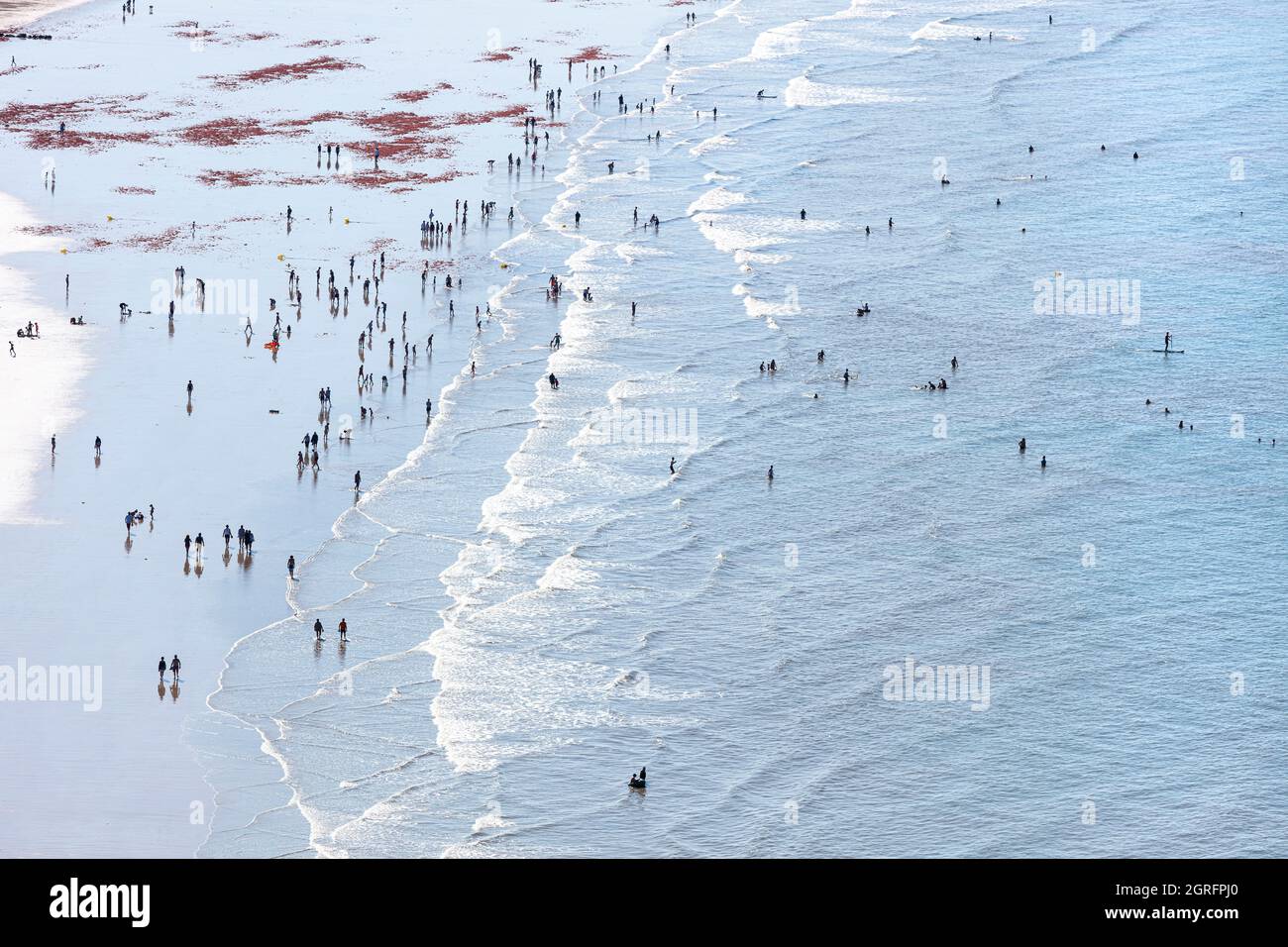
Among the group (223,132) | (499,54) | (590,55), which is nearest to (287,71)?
(499,54)

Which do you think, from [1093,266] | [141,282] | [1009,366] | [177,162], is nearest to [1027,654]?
[1009,366]

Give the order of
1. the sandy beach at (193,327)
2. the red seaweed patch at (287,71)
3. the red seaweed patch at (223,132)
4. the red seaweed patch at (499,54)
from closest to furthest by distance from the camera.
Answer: the sandy beach at (193,327), the red seaweed patch at (223,132), the red seaweed patch at (287,71), the red seaweed patch at (499,54)

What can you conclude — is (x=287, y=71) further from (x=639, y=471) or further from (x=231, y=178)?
(x=639, y=471)

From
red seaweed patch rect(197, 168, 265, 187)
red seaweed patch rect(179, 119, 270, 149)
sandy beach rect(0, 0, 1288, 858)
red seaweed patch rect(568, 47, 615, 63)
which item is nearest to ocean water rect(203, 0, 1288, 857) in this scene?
sandy beach rect(0, 0, 1288, 858)

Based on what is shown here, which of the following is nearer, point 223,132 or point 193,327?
point 193,327

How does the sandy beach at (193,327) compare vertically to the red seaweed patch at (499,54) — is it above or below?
below

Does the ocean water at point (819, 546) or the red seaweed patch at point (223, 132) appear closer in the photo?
the ocean water at point (819, 546)

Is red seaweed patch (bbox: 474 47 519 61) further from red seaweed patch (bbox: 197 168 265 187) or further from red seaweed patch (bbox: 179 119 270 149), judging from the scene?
red seaweed patch (bbox: 197 168 265 187)

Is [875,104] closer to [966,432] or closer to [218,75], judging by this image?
[218,75]

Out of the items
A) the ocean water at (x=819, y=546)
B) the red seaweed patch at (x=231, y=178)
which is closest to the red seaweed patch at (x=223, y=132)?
the red seaweed patch at (x=231, y=178)

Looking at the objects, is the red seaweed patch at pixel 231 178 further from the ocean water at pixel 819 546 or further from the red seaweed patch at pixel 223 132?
the ocean water at pixel 819 546
